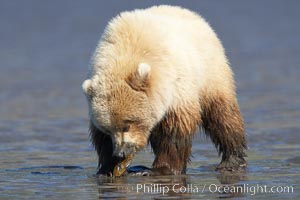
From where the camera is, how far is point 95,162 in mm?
12242

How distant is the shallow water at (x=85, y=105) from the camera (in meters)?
10.2

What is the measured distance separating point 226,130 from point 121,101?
74.5 inches

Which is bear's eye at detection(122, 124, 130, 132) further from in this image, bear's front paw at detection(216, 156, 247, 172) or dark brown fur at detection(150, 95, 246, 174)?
bear's front paw at detection(216, 156, 247, 172)

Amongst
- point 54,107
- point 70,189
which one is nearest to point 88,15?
point 54,107

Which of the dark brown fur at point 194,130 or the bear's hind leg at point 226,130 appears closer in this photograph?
the dark brown fur at point 194,130

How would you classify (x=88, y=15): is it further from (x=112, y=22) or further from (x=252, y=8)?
(x=112, y=22)

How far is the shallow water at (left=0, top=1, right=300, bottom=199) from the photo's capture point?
33.6ft

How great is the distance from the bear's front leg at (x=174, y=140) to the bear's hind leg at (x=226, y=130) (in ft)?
1.91

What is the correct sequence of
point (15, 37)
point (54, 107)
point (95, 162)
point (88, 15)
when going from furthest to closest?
point (88, 15) < point (15, 37) < point (54, 107) < point (95, 162)

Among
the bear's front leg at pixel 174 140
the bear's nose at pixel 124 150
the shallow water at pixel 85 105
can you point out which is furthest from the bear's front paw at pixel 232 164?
the bear's nose at pixel 124 150

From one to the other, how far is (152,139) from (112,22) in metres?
1.21

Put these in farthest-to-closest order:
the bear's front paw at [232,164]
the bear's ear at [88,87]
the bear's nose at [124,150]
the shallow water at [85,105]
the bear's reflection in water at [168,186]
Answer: the bear's front paw at [232,164]
the bear's nose at [124,150]
the shallow water at [85,105]
the bear's ear at [88,87]
the bear's reflection in water at [168,186]

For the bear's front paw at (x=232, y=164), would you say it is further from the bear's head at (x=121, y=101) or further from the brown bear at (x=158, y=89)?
the bear's head at (x=121, y=101)

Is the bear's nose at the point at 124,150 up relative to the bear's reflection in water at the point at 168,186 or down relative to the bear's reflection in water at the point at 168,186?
up
